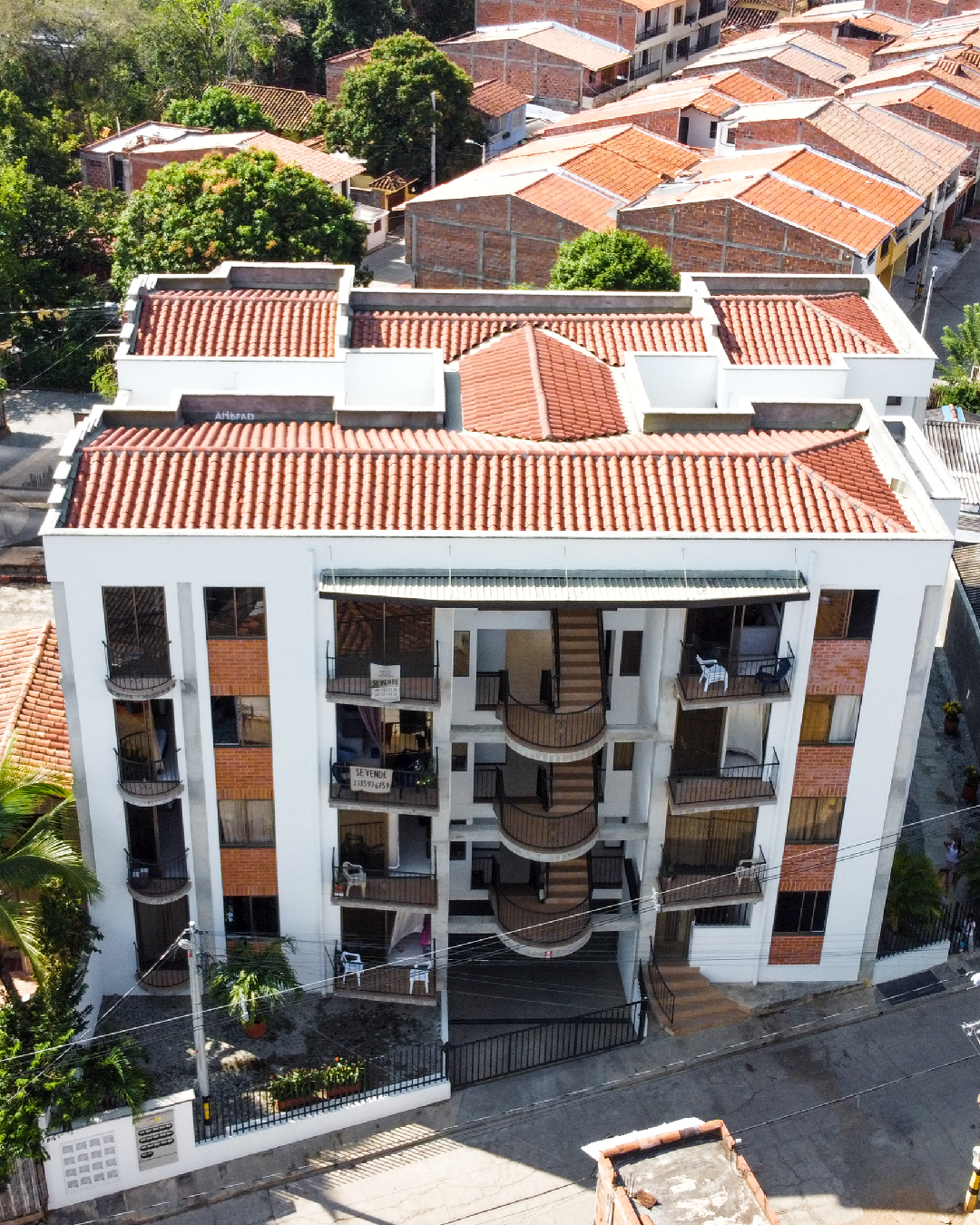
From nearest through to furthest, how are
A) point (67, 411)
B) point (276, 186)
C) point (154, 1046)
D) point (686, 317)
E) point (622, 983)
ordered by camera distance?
point (154, 1046), point (622, 983), point (686, 317), point (276, 186), point (67, 411)

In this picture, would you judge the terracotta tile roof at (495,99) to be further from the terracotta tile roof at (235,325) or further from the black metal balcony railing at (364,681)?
the black metal balcony railing at (364,681)

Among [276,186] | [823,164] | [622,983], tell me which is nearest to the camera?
[622,983]

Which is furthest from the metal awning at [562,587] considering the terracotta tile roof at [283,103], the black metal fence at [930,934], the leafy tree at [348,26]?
the leafy tree at [348,26]

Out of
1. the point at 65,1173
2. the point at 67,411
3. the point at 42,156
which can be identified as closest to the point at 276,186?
the point at 67,411

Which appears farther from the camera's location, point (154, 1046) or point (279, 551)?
point (154, 1046)

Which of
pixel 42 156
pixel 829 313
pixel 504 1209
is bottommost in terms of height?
pixel 504 1209

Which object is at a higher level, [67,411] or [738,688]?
[738,688]

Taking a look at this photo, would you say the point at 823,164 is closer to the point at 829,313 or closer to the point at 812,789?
the point at 829,313
